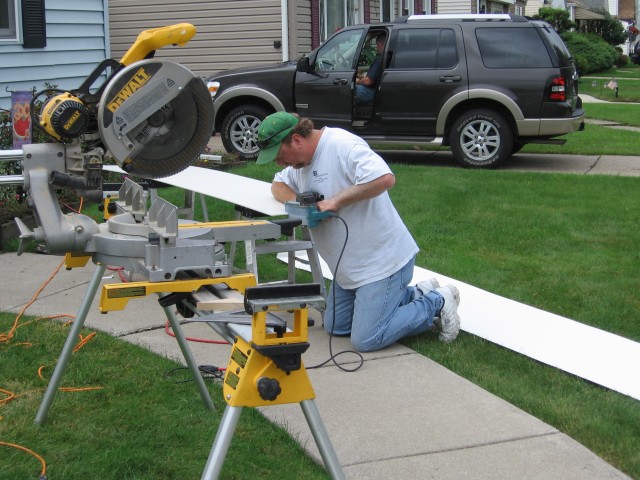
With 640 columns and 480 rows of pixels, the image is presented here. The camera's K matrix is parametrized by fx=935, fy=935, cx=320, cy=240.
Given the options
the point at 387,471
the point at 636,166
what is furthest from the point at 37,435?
the point at 636,166

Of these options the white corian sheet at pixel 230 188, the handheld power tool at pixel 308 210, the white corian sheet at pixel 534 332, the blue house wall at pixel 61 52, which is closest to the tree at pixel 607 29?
the blue house wall at pixel 61 52

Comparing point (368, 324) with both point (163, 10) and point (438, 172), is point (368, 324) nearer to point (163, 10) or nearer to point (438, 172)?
point (438, 172)

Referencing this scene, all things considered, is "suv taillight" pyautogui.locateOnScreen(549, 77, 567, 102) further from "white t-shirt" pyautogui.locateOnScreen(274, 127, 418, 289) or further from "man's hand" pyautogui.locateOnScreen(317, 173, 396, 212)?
"man's hand" pyautogui.locateOnScreen(317, 173, 396, 212)

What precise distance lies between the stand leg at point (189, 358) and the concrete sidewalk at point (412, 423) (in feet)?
0.21

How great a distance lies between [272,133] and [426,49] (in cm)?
789

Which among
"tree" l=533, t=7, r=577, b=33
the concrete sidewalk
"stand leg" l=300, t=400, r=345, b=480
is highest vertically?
"tree" l=533, t=7, r=577, b=33

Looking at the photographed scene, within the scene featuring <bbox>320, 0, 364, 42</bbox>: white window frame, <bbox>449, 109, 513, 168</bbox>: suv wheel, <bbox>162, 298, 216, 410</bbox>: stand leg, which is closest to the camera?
<bbox>162, 298, 216, 410</bbox>: stand leg

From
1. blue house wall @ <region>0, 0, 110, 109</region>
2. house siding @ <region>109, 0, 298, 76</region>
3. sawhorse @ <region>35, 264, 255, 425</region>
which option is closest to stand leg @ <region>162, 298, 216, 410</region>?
sawhorse @ <region>35, 264, 255, 425</region>

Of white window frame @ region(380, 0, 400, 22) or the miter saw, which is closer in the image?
the miter saw

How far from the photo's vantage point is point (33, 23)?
Result: 1160 cm

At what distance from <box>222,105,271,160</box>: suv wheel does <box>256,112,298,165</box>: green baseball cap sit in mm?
7881

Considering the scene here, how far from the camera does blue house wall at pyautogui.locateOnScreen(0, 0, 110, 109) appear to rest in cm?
1147

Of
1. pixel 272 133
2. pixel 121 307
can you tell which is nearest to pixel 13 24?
pixel 272 133

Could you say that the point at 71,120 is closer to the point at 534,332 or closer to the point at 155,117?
the point at 155,117
